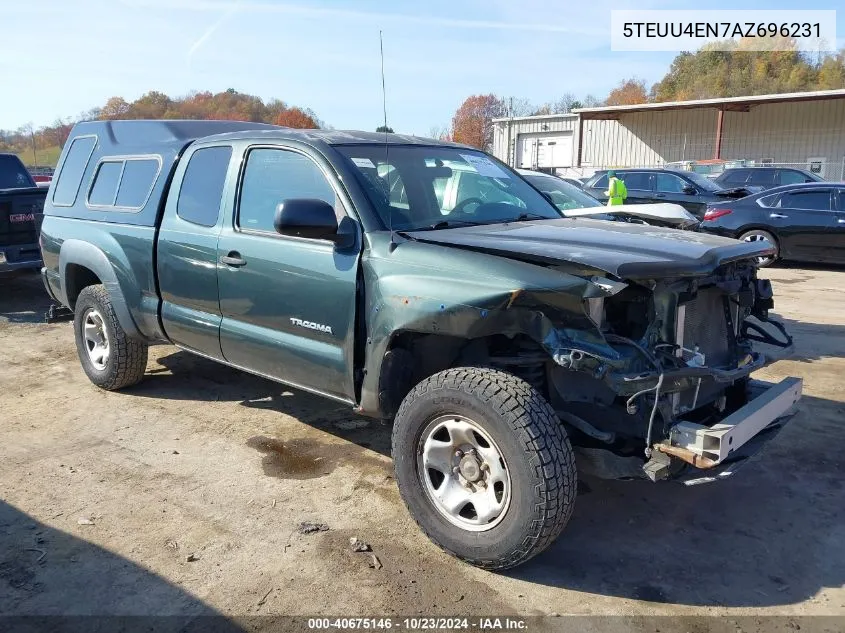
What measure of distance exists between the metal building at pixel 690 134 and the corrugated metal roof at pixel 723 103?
0.11ft

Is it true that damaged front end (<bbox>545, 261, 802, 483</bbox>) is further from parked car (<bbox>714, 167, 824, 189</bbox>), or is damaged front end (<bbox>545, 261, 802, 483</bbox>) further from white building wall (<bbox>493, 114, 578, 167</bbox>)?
white building wall (<bbox>493, 114, 578, 167</bbox>)

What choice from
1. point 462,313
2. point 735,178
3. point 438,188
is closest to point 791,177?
point 735,178

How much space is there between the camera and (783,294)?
31.8 ft

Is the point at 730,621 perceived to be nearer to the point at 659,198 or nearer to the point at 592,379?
the point at 592,379

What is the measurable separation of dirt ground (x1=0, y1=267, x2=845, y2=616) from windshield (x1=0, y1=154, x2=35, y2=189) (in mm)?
6747

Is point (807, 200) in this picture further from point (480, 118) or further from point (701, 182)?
point (480, 118)

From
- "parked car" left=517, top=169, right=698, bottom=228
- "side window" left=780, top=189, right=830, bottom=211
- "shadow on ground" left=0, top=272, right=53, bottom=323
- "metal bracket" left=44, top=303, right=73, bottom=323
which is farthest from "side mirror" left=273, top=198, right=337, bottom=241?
"side window" left=780, top=189, right=830, bottom=211

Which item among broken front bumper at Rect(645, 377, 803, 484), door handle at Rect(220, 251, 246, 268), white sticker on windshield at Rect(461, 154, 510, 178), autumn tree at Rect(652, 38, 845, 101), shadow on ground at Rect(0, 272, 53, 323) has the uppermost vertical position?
autumn tree at Rect(652, 38, 845, 101)

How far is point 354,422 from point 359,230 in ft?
5.84

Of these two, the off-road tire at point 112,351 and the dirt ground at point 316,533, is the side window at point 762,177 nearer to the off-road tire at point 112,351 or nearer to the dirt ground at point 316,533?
the dirt ground at point 316,533

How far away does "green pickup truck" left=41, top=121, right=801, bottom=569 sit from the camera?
3.01 m

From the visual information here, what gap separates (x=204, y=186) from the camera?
4641 millimetres

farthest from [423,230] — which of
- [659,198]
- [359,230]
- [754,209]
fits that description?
[659,198]

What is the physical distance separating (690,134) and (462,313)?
116ft
